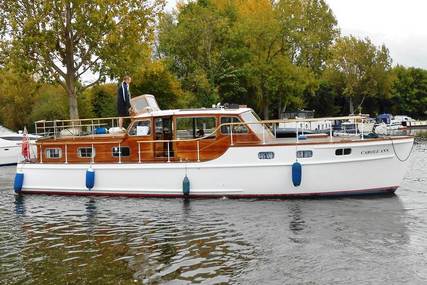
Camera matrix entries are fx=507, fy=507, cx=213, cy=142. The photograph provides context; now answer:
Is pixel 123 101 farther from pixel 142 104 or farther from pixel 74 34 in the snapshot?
pixel 74 34

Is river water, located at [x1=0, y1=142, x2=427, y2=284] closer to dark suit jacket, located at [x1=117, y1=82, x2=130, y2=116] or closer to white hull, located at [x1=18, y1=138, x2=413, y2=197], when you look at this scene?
white hull, located at [x1=18, y1=138, x2=413, y2=197]

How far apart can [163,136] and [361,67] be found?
6298 cm

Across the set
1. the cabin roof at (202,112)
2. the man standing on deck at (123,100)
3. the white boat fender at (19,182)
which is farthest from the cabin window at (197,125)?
the white boat fender at (19,182)

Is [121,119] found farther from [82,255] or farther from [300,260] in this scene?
[300,260]

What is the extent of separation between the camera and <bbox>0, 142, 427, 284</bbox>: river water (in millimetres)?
10820

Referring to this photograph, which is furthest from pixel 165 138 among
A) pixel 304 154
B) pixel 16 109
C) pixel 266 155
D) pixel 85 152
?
pixel 16 109

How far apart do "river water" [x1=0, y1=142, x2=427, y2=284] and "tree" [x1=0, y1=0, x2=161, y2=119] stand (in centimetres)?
1344

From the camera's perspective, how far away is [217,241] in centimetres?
1337

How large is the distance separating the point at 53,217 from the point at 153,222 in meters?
3.77

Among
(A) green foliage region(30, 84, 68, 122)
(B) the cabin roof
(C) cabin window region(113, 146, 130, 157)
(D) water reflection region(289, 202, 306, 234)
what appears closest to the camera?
(D) water reflection region(289, 202, 306, 234)

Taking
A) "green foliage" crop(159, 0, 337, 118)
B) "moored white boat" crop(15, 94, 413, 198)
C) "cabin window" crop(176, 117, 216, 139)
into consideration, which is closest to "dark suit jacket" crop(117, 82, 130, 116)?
"moored white boat" crop(15, 94, 413, 198)

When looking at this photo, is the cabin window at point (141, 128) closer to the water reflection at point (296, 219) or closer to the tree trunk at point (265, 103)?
the water reflection at point (296, 219)

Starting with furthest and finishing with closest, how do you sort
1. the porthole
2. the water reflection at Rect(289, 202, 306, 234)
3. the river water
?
the porthole → the water reflection at Rect(289, 202, 306, 234) → the river water

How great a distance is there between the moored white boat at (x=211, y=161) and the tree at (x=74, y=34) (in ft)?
33.9
